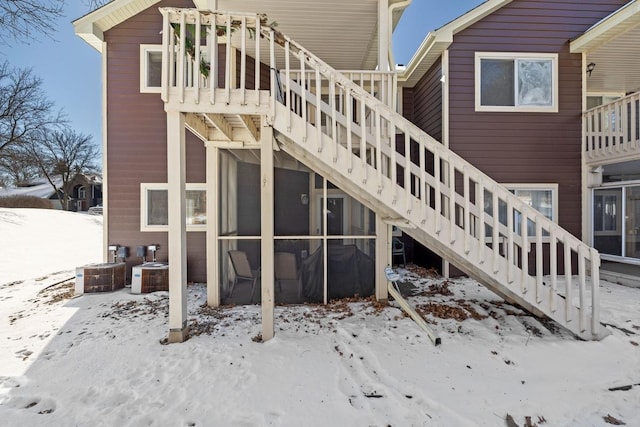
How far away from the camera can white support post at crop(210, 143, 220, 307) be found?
443 centimetres

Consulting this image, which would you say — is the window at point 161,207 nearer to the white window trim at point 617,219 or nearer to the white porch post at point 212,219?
the white porch post at point 212,219

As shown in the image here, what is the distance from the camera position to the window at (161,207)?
20.0 feet

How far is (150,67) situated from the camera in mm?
6090

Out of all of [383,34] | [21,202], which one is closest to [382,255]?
[383,34]

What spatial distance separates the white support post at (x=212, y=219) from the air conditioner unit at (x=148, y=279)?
59.9 inches

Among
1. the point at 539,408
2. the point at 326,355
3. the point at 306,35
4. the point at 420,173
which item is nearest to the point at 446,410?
the point at 539,408

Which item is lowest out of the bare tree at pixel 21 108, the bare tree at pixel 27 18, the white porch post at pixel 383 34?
the bare tree at pixel 27 18

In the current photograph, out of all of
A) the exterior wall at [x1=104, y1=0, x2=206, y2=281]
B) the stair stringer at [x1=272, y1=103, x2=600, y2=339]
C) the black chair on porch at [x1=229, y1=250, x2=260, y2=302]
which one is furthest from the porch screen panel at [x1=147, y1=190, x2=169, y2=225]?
the stair stringer at [x1=272, y1=103, x2=600, y2=339]

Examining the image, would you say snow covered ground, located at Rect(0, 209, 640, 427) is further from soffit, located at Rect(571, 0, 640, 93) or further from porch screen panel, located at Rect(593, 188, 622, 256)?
soffit, located at Rect(571, 0, 640, 93)

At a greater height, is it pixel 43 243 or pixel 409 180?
pixel 409 180

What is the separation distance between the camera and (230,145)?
4.39 metres

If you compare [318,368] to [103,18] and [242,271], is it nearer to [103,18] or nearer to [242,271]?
[242,271]

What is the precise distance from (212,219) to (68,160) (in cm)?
3091

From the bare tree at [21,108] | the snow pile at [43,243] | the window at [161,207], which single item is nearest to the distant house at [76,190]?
the bare tree at [21,108]
